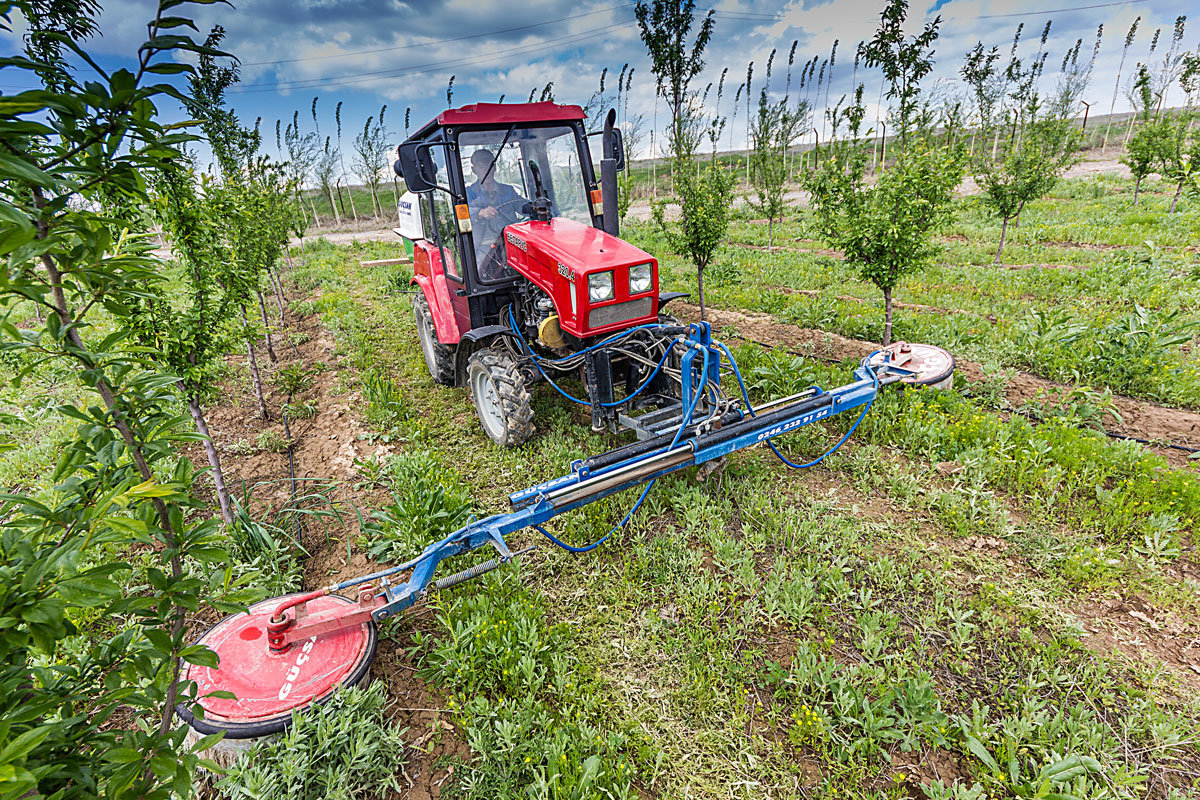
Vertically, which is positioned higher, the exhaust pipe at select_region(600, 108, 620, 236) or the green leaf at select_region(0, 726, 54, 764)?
the exhaust pipe at select_region(600, 108, 620, 236)

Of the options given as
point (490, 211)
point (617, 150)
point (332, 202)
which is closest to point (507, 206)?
point (490, 211)

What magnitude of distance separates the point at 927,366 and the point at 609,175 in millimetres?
3864

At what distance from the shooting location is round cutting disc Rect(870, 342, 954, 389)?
548 cm

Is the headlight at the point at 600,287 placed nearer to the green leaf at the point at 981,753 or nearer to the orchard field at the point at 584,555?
the orchard field at the point at 584,555

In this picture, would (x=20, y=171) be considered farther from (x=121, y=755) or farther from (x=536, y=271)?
(x=536, y=271)

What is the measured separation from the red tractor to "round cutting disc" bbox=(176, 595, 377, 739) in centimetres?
235

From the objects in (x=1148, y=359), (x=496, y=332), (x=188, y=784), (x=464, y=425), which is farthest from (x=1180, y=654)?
(x=464, y=425)

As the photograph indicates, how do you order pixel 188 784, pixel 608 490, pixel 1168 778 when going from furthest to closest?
pixel 608 490 → pixel 1168 778 → pixel 188 784

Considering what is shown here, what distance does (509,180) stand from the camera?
5453 mm

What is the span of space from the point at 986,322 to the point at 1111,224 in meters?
10.7

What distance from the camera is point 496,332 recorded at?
17.0 ft

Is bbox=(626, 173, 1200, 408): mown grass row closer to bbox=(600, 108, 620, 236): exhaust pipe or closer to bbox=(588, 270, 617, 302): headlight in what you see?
bbox=(600, 108, 620, 236): exhaust pipe

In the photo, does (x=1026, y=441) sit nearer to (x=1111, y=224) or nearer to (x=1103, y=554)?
(x=1103, y=554)

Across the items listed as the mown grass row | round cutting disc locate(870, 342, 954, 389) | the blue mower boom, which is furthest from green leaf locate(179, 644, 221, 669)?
the mown grass row
